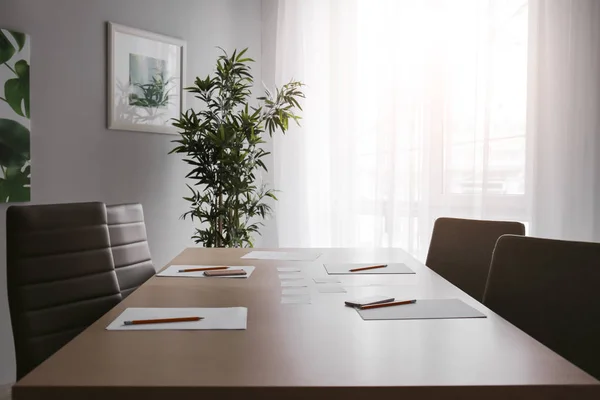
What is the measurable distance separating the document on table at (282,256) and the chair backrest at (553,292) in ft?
2.89

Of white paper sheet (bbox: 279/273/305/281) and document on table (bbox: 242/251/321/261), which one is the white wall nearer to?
document on table (bbox: 242/251/321/261)

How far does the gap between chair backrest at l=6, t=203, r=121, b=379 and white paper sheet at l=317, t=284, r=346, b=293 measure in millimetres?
745

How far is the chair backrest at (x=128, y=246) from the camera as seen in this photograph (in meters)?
2.52

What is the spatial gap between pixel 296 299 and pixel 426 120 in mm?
2694

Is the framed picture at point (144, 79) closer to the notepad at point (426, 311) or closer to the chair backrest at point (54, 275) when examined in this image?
the chair backrest at point (54, 275)

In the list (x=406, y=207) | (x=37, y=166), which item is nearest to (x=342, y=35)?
(x=406, y=207)

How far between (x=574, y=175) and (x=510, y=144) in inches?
17.1

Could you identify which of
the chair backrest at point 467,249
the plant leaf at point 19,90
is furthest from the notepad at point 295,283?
the plant leaf at point 19,90

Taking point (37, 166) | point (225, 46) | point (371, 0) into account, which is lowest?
point (37, 166)

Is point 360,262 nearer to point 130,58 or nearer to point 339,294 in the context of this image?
point 339,294

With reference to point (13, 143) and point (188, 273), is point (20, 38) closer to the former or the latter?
point (13, 143)

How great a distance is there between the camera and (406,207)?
4055 millimetres

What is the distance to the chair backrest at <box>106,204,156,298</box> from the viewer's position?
2.52 metres

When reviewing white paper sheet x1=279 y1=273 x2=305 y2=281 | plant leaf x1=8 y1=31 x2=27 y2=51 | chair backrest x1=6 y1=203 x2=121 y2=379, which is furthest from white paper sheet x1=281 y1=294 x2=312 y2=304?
plant leaf x1=8 y1=31 x2=27 y2=51
